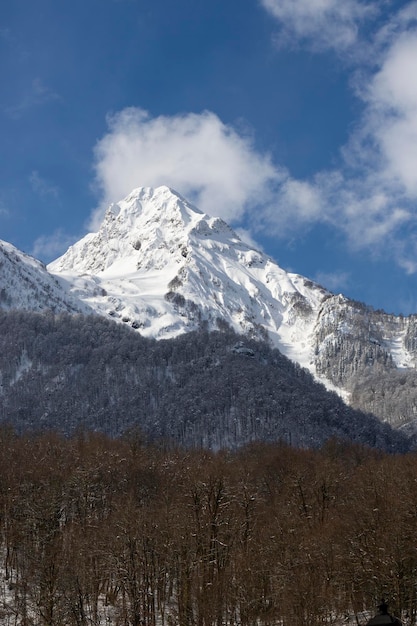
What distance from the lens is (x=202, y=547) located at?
186 feet

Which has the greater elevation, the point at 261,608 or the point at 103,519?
the point at 103,519

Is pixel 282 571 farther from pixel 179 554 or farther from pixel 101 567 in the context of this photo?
pixel 101 567

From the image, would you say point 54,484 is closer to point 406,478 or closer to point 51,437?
point 406,478

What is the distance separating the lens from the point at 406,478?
222 ft

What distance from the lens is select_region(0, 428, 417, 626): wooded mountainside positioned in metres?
49.2

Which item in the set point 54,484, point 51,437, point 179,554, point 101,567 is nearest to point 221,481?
point 179,554

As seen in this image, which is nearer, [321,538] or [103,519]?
[321,538]

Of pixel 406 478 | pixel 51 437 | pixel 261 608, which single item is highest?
pixel 51 437

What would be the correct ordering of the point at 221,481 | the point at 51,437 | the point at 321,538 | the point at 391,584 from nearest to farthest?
the point at 391,584
the point at 321,538
the point at 221,481
the point at 51,437

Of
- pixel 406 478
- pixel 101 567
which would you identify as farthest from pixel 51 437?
pixel 406 478

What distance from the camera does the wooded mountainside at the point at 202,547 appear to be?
49.2m

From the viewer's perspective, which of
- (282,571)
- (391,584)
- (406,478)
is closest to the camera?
(391,584)

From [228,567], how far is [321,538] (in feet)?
25.4

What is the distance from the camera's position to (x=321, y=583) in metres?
51.9
